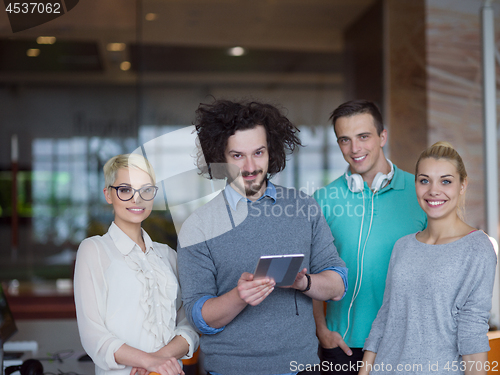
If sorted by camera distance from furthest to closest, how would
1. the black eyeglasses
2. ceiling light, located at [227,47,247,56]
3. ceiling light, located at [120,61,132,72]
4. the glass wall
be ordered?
ceiling light, located at [120,61,132,72], ceiling light, located at [227,47,247,56], the glass wall, the black eyeglasses

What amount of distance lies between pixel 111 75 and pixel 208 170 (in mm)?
6111

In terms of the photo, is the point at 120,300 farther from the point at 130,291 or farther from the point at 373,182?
the point at 373,182

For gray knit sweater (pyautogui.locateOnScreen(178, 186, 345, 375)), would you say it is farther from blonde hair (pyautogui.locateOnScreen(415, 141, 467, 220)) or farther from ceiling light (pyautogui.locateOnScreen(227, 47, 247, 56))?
ceiling light (pyautogui.locateOnScreen(227, 47, 247, 56))

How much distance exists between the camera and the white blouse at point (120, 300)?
1.45 m

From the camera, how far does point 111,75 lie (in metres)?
7.23

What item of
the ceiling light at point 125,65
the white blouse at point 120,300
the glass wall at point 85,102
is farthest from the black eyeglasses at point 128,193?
the ceiling light at point 125,65

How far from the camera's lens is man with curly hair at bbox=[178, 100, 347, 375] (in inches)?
59.2

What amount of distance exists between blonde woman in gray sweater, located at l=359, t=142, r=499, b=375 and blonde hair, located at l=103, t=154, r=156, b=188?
940 millimetres

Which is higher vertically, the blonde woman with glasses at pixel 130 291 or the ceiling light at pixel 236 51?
the ceiling light at pixel 236 51

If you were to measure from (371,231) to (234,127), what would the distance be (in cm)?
74

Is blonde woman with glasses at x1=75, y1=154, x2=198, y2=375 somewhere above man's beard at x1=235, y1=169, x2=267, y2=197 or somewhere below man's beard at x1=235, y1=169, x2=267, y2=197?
below

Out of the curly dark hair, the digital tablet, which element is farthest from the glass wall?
the digital tablet

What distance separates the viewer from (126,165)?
160 centimetres

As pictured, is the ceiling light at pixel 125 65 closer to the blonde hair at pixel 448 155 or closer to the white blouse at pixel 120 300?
the white blouse at pixel 120 300
